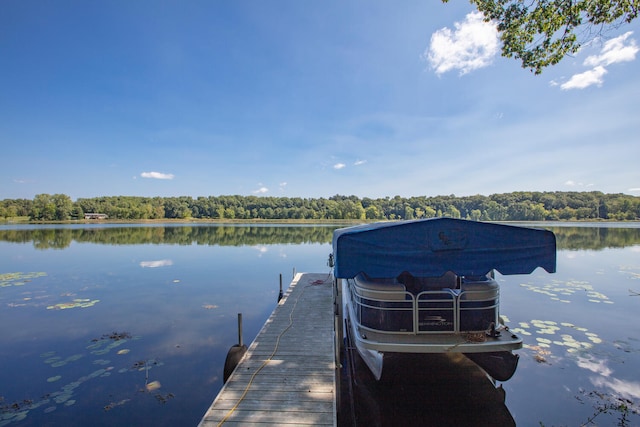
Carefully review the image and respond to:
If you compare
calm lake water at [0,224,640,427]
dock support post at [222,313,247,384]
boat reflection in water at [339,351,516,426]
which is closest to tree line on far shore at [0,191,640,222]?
calm lake water at [0,224,640,427]

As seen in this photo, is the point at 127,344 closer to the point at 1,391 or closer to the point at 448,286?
the point at 1,391

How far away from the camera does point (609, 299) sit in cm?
1119

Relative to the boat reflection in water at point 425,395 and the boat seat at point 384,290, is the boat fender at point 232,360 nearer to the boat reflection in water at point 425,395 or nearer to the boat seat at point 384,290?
the boat reflection in water at point 425,395

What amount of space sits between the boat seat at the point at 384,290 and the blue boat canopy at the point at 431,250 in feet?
1.59

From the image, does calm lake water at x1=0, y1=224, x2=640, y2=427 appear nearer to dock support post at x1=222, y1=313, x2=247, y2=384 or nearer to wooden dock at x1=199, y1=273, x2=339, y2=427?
dock support post at x1=222, y1=313, x2=247, y2=384

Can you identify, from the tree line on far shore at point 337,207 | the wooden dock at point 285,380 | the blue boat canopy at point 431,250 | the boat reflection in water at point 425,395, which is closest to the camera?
the wooden dock at point 285,380

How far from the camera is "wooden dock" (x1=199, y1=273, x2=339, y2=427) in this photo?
3.89 m

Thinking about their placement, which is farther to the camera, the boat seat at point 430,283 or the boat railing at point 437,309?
the boat seat at point 430,283

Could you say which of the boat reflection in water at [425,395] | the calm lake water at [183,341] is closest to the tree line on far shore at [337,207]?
the calm lake water at [183,341]

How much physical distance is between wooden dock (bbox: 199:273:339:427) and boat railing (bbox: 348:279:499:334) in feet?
4.40

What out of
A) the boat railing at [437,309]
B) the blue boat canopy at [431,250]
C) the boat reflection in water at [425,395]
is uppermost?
the blue boat canopy at [431,250]

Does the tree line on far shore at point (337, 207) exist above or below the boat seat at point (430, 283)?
above

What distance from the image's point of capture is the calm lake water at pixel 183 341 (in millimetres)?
5016

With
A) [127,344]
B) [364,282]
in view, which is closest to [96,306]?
[127,344]
